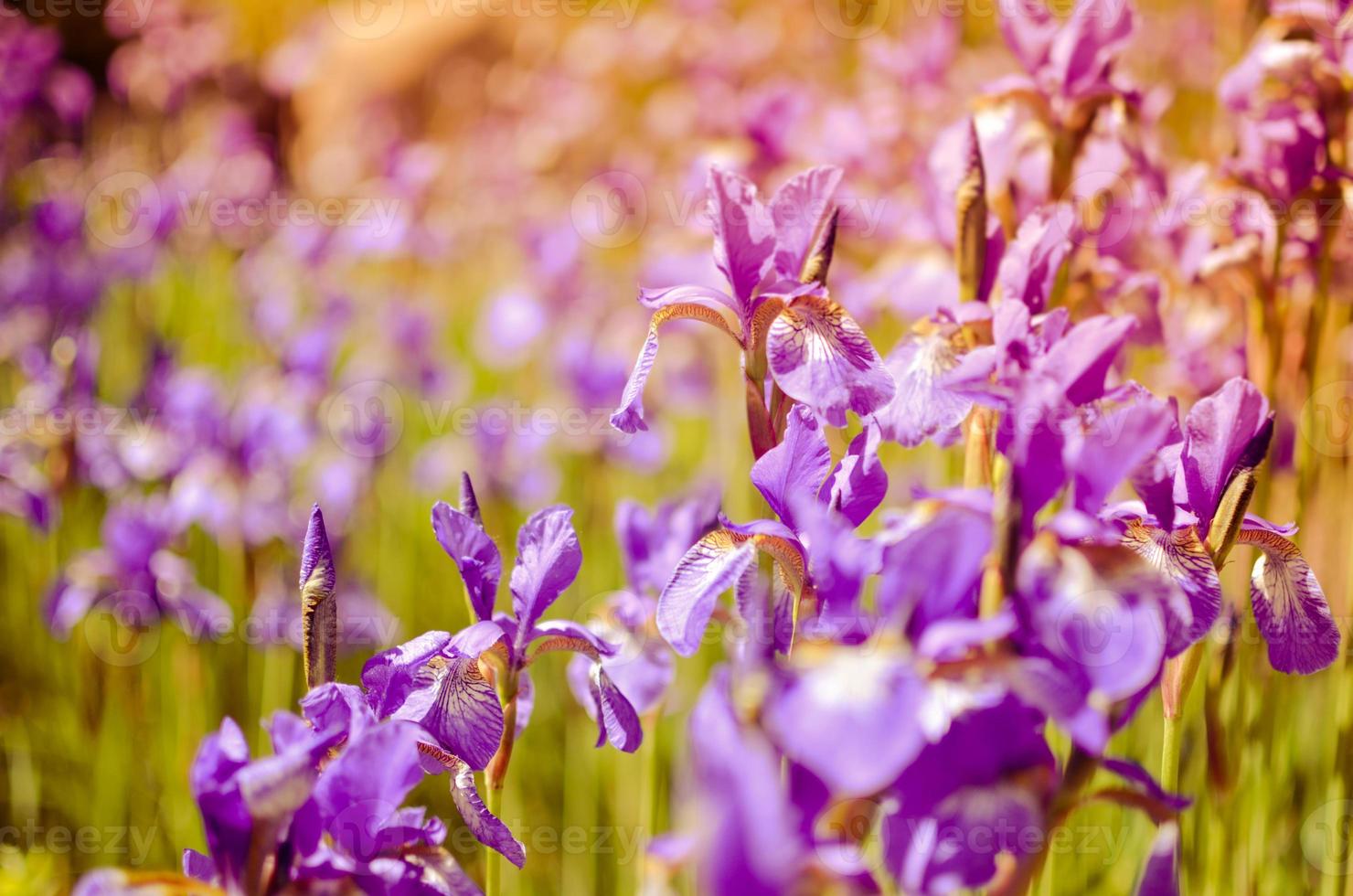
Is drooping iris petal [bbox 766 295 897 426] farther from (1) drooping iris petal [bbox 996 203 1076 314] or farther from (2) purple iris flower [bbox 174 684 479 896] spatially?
(2) purple iris flower [bbox 174 684 479 896]

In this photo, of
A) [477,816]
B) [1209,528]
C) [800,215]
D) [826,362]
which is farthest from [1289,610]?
[477,816]

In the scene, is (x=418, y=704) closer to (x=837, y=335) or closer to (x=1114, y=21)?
(x=837, y=335)

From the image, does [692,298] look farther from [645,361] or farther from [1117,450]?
[1117,450]

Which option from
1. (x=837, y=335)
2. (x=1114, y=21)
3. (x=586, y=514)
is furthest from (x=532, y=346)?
→ (x=837, y=335)

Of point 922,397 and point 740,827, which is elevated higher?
point 922,397

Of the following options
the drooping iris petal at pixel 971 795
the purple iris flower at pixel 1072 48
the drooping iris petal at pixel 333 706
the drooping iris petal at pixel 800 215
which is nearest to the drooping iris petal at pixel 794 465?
the drooping iris petal at pixel 800 215

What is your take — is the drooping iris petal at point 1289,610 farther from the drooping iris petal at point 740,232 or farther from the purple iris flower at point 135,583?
the purple iris flower at point 135,583
